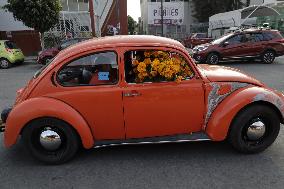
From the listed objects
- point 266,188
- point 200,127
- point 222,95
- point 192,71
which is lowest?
point 266,188

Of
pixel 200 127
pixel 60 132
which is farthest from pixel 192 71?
pixel 60 132

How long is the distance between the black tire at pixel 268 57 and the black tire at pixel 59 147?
11.6m

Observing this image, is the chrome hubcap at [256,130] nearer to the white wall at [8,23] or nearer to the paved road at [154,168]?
the paved road at [154,168]

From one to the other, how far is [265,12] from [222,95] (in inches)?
974

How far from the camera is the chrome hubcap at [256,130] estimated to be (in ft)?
13.6

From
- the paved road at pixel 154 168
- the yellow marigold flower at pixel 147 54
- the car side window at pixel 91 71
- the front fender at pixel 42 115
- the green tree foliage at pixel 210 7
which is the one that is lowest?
the paved road at pixel 154 168

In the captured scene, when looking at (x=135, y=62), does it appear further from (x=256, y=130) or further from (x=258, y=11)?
(x=258, y=11)

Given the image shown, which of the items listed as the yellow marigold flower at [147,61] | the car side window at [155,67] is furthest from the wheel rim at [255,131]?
the yellow marigold flower at [147,61]

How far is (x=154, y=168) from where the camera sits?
3.89 metres

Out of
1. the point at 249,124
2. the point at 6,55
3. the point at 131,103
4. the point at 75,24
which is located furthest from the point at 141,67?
the point at 75,24

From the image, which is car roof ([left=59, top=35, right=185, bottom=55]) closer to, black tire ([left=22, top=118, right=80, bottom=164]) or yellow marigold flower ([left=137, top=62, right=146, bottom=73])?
yellow marigold flower ([left=137, top=62, right=146, bottom=73])

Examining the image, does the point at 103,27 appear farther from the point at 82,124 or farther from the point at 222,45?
the point at 82,124

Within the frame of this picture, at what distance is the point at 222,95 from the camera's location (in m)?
4.08

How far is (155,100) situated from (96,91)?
2.59 feet
